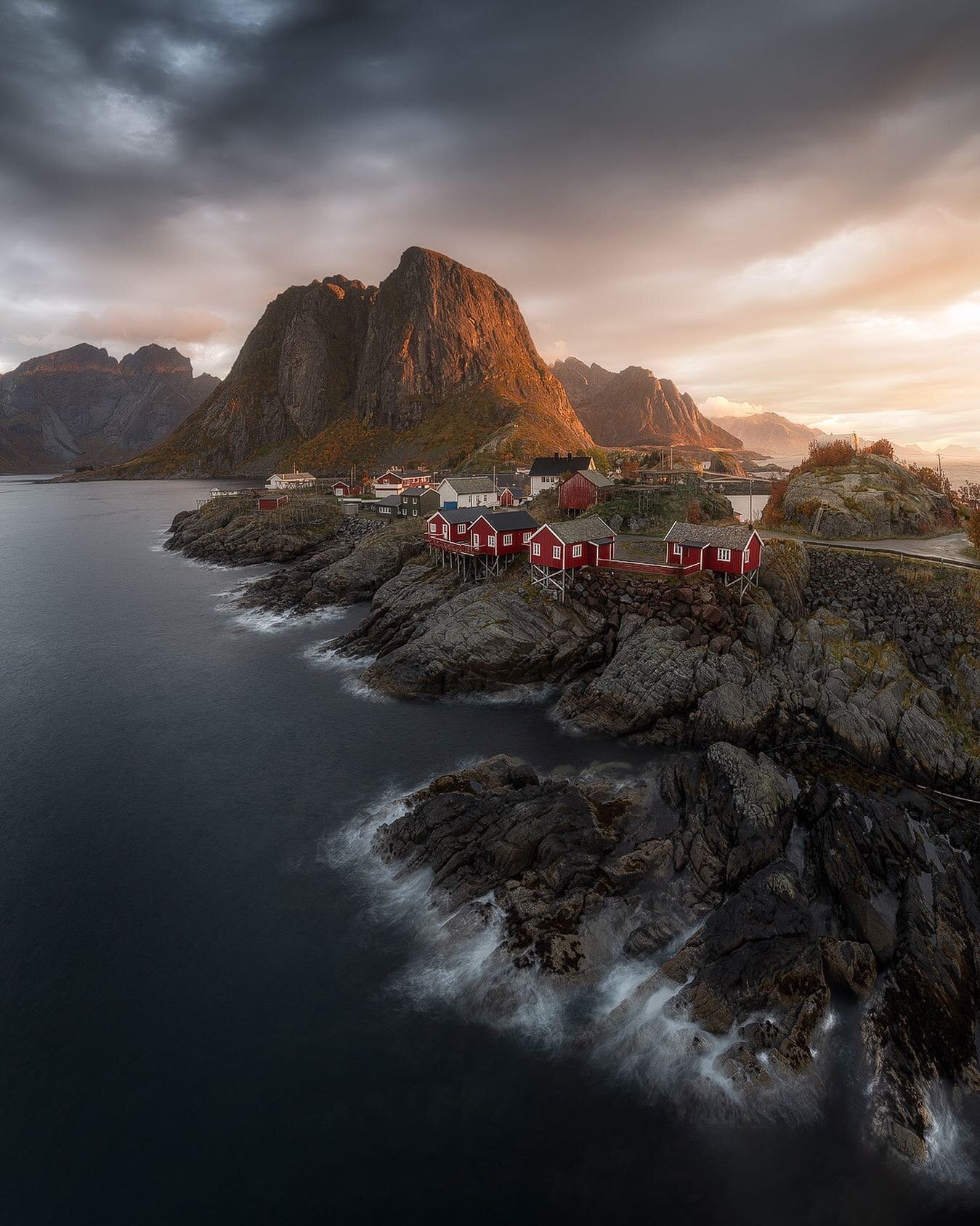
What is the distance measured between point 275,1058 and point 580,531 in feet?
127

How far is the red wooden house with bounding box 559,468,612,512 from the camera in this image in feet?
221

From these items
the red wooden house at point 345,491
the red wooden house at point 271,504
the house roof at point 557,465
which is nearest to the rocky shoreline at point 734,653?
the house roof at point 557,465

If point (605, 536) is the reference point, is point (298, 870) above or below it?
below

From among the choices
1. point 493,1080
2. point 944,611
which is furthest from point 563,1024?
point 944,611

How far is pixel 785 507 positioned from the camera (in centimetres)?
5931

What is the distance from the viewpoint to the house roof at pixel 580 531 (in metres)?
47.1

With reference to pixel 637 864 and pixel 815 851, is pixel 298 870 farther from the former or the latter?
pixel 815 851

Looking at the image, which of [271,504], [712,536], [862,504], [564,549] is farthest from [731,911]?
[271,504]

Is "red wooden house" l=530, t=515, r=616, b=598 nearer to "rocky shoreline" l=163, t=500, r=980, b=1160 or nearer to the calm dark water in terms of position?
"rocky shoreline" l=163, t=500, r=980, b=1160

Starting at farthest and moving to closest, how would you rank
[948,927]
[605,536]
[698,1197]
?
[605,536]
[948,927]
[698,1197]

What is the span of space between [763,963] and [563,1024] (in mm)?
6518

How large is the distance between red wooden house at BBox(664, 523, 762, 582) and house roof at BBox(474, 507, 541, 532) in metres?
12.4

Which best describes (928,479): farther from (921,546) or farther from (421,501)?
(421,501)

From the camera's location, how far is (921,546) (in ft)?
160
